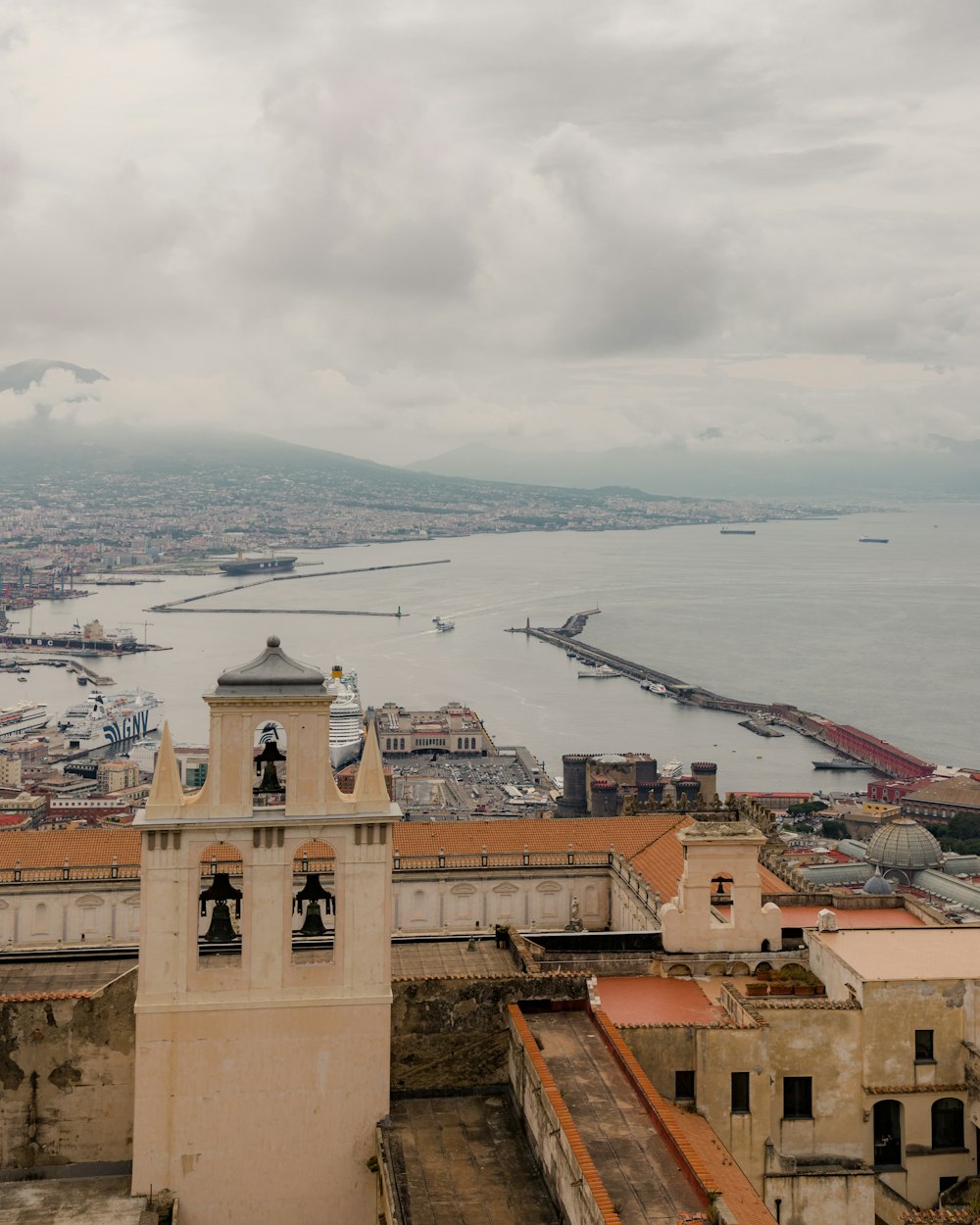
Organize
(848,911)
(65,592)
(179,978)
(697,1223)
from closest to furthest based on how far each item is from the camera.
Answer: (697,1223) → (179,978) → (848,911) → (65,592)

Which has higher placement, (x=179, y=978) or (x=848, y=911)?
(x=179, y=978)

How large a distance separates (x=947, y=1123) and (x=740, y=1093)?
212cm

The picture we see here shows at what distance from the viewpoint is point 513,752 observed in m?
69.0

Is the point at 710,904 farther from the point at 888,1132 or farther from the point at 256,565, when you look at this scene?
the point at 256,565

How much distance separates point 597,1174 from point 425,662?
92777 mm

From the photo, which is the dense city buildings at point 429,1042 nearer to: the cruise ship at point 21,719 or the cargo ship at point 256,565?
the cruise ship at point 21,719

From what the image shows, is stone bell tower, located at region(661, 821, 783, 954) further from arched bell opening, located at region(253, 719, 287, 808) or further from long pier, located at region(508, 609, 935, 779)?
long pier, located at region(508, 609, 935, 779)

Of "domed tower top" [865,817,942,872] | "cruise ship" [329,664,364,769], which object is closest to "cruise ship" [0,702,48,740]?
"cruise ship" [329,664,364,769]

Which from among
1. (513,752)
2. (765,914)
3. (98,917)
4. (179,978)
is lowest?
(513,752)

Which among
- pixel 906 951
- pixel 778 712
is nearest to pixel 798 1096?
pixel 906 951

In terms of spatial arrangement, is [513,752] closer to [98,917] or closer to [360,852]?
[98,917]

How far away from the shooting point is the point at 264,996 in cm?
887

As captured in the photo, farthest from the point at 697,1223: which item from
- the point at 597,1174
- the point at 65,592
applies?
the point at 65,592

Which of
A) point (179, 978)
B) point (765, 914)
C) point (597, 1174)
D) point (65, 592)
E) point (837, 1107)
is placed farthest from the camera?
point (65, 592)
